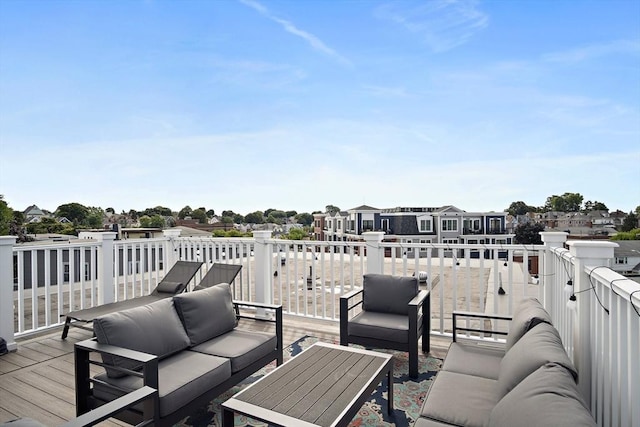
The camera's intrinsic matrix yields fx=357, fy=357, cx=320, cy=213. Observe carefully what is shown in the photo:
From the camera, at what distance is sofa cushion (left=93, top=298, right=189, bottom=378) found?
2236 mm

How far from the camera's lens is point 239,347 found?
277 centimetres

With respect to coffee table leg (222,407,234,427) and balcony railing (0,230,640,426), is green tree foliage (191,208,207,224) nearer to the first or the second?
→ balcony railing (0,230,640,426)

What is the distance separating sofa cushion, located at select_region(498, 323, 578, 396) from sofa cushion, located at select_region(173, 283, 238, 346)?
2.14 m

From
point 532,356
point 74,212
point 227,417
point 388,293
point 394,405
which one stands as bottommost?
point 394,405

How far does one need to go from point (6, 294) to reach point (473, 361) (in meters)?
4.65

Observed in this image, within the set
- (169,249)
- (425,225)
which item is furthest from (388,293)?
(425,225)

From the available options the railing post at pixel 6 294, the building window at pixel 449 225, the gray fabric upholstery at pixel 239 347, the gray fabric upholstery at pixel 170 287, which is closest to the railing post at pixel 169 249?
the gray fabric upholstery at pixel 170 287

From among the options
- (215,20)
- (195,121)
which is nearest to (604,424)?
(215,20)

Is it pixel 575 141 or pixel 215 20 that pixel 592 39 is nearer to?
pixel 575 141

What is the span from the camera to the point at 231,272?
4.39 meters

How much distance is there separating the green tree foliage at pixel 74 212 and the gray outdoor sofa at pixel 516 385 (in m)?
12.6

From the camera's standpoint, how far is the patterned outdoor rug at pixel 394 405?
2.47 metres

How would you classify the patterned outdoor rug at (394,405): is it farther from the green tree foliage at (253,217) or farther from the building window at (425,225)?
the building window at (425,225)

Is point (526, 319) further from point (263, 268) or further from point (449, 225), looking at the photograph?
point (449, 225)
